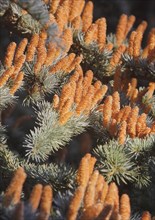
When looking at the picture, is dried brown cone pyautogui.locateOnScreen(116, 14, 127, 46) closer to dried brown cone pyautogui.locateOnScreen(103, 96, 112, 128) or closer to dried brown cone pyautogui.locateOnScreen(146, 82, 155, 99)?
dried brown cone pyautogui.locateOnScreen(146, 82, 155, 99)

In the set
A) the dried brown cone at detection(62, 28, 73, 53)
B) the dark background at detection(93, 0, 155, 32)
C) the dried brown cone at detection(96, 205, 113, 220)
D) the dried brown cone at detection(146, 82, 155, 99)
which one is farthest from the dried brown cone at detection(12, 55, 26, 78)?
the dark background at detection(93, 0, 155, 32)

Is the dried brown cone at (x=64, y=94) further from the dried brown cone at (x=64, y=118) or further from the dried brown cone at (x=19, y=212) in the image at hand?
the dried brown cone at (x=19, y=212)

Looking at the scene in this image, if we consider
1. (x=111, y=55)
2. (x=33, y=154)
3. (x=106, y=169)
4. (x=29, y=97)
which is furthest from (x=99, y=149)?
(x=111, y=55)

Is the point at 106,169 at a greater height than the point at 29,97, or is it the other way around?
the point at 29,97

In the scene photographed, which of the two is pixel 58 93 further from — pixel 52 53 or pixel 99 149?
pixel 99 149

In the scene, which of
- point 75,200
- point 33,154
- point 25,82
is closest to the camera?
point 75,200

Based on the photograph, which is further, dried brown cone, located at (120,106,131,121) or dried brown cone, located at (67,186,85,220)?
dried brown cone, located at (120,106,131,121)

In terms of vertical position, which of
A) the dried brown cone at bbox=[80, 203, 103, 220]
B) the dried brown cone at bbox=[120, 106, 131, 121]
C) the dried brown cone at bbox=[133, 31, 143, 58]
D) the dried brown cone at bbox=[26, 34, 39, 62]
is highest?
the dried brown cone at bbox=[26, 34, 39, 62]

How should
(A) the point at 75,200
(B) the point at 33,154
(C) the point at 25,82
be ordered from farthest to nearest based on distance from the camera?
1. (C) the point at 25,82
2. (B) the point at 33,154
3. (A) the point at 75,200

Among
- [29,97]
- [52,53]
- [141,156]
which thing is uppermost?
[52,53]
